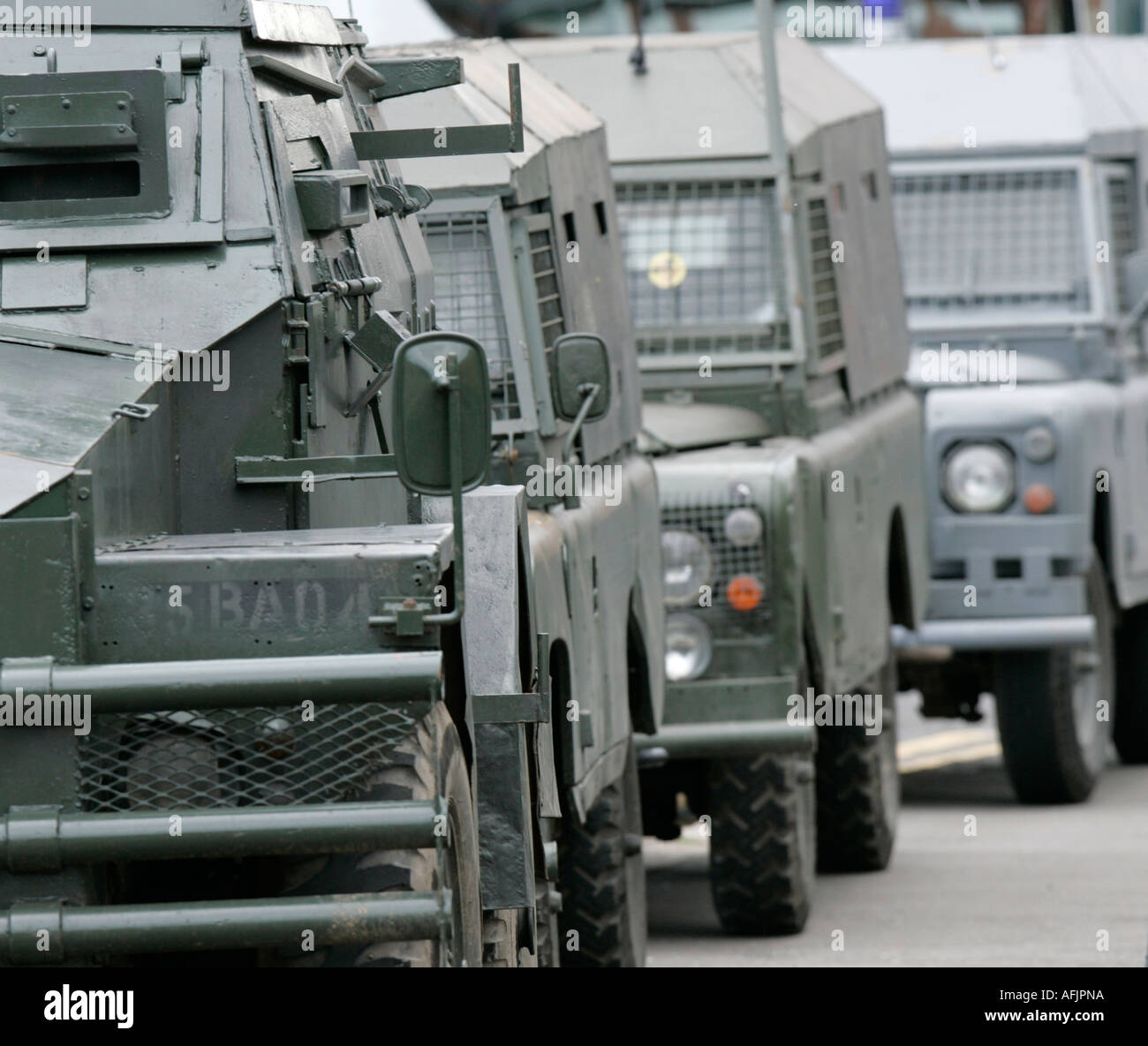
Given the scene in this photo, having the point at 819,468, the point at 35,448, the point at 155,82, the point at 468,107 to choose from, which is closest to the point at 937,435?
the point at 819,468

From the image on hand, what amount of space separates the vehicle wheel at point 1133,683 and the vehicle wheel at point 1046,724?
119cm

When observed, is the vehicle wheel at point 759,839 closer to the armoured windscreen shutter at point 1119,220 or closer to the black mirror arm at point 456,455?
the armoured windscreen shutter at point 1119,220

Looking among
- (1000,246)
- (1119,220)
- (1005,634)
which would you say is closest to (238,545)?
(1005,634)

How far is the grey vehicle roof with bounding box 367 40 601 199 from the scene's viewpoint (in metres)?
7.72

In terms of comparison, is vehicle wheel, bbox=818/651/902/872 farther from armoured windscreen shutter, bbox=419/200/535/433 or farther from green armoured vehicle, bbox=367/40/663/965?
armoured windscreen shutter, bbox=419/200/535/433

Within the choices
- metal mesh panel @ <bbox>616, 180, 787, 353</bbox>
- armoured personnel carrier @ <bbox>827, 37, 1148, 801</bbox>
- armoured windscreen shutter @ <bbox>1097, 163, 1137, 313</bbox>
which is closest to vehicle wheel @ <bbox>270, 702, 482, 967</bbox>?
metal mesh panel @ <bbox>616, 180, 787, 353</bbox>

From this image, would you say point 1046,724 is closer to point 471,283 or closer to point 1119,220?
point 1119,220

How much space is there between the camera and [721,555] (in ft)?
A: 31.6

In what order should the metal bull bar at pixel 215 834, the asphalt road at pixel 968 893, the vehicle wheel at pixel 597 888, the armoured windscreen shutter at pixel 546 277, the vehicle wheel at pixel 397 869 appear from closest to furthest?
1. the metal bull bar at pixel 215 834
2. the vehicle wheel at pixel 397 869
3. the armoured windscreen shutter at pixel 546 277
4. the vehicle wheel at pixel 597 888
5. the asphalt road at pixel 968 893

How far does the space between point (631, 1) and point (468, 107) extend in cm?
714

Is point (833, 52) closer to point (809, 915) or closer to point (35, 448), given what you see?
point (809, 915)

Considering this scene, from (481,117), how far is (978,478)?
15.9 feet

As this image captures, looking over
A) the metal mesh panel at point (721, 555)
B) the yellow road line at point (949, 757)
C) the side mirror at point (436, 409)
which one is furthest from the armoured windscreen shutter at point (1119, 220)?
the side mirror at point (436, 409)

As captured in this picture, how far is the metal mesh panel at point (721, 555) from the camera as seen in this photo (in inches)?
377
